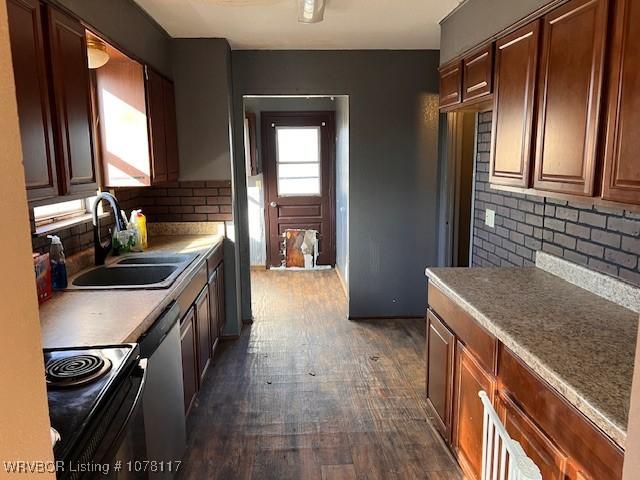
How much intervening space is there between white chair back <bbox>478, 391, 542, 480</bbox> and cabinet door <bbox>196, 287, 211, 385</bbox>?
5.76 feet

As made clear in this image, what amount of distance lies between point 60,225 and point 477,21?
2.49 m

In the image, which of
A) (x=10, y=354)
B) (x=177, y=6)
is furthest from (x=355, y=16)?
(x=10, y=354)

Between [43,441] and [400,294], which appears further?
[400,294]

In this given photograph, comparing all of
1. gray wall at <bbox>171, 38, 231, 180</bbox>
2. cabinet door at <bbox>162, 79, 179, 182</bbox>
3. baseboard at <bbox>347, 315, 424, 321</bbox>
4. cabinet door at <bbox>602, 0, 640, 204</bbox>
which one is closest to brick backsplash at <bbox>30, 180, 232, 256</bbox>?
gray wall at <bbox>171, 38, 231, 180</bbox>

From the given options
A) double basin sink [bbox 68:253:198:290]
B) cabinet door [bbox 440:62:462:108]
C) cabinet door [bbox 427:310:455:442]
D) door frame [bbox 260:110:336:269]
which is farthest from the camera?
door frame [bbox 260:110:336:269]

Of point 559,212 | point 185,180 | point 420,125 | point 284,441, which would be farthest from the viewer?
point 420,125

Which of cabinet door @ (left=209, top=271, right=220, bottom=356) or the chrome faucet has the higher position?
the chrome faucet

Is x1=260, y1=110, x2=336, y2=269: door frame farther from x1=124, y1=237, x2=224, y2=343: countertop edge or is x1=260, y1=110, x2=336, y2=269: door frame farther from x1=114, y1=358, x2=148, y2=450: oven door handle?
x1=114, y1=358, x2=148, y2=450: oven door handle

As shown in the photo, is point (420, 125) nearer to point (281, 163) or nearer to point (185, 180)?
point (185, 180)

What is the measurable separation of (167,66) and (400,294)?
8.80 feet

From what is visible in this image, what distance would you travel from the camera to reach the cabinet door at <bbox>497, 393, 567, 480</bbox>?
1350 millimetres

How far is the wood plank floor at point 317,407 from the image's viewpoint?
2340 millimetres

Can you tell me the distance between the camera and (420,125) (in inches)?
162

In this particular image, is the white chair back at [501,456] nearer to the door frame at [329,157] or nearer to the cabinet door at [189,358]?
the cabinet door at [189,358]
